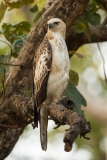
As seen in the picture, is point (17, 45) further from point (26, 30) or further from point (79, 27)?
point (79, 27)

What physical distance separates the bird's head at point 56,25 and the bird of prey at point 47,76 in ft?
0.69

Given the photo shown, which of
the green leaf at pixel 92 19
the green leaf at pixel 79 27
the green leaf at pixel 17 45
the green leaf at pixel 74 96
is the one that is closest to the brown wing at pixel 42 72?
the green leaf at pixel 74 96

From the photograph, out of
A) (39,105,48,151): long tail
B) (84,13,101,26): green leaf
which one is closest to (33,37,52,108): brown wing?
(39,105,48,151): long tail

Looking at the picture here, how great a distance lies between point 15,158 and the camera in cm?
968

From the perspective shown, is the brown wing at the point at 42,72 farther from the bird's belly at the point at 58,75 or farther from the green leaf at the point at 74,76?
the green leaf at the point at 74,76

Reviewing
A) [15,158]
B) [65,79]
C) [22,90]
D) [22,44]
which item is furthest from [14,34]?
[15,158]

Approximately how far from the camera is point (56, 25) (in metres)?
5.53

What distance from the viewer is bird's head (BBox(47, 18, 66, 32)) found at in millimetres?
5473

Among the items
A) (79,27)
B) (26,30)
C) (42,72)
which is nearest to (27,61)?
(42,72)

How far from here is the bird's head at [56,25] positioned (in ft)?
18.0

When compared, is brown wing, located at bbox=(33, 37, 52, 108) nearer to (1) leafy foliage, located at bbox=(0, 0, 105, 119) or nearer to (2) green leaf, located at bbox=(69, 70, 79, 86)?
(1) leafy foliage, located at bbox=(0, 0, 105, 119)

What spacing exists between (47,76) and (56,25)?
1.91 ft

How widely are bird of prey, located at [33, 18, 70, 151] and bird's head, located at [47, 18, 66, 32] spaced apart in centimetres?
21

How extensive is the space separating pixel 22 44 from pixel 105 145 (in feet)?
17.8
